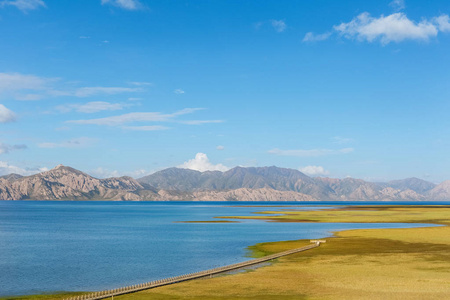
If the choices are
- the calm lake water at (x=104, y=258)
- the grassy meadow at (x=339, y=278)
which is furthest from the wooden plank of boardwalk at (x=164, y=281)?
the calm lake water at (x=104, y=258)

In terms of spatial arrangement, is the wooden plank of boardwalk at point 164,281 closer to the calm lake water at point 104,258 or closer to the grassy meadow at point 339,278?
the grassy meadow at point 339,278

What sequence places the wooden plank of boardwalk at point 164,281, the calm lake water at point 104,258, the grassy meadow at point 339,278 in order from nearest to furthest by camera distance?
1. the wooden plank of boardwalk at point 164,281
2. the grassy meadow at point 339,278
3. the calm lake water at point 104,258

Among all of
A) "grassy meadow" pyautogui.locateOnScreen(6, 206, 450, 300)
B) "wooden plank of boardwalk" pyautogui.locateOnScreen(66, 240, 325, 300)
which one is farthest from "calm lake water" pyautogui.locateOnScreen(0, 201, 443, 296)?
"grassy meadow" pyautogui.locateOnScreen(6, 206, 450, 300)

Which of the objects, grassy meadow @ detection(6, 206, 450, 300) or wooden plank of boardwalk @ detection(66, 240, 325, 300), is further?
grassy meadow @ detection(6, 206, 450, 300)

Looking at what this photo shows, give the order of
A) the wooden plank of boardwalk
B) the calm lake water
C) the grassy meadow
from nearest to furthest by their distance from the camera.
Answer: the wooden plank of boardwalk → the grassy meadow → the calm lake water

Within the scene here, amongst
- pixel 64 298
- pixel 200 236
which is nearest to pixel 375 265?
pixel 64 298

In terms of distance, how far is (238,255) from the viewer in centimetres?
7769

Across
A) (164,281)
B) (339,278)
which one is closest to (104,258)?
(164,281)

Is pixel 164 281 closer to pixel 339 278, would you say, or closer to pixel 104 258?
pixel 339 278

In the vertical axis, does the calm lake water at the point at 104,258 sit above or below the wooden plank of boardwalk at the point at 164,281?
below

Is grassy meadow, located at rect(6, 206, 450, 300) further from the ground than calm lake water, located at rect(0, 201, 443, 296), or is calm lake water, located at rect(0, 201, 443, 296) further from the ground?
grassy meadow, located at rect(6, 206, 450, 300)

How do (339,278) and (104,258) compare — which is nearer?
(339,278)

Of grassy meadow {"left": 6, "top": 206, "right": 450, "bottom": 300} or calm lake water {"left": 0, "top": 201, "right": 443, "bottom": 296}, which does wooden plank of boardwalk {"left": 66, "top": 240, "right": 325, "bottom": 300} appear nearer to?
grassy meadow {"left": 6, "top": 206, "right": 450, "bottom": 300}

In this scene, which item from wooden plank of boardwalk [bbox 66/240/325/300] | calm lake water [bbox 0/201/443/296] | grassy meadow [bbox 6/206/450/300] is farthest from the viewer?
calm lake water [bbox 0/201/443/296]
